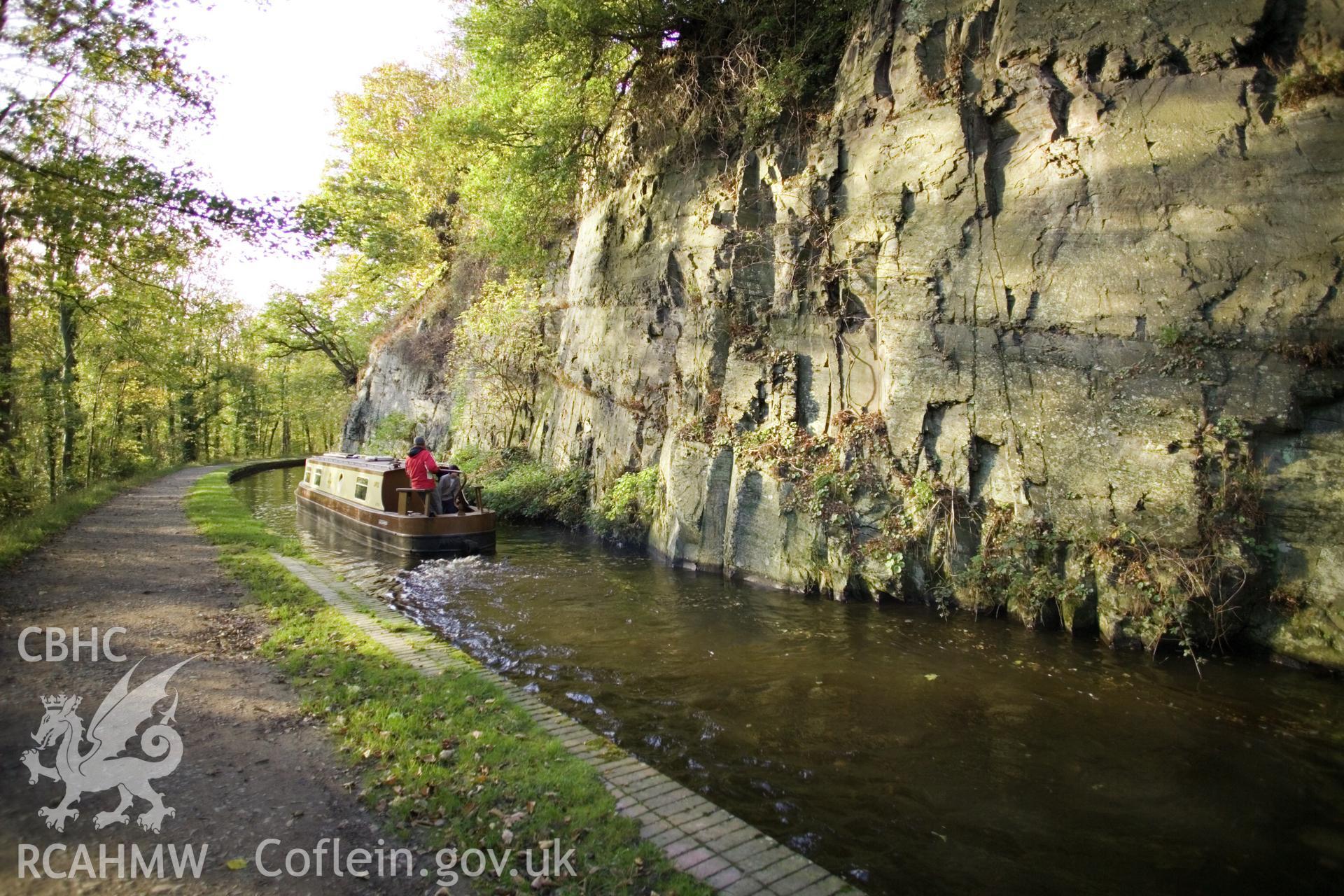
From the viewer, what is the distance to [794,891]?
363cm

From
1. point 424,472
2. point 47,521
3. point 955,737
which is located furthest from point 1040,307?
point 47,521

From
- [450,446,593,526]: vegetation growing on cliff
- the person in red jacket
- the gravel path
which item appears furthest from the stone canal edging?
[450,446,593,526]: vegetation growing on cliff

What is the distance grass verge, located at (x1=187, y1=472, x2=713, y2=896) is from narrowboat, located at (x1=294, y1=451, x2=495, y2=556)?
708 centimetres

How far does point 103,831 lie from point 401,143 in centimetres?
3290

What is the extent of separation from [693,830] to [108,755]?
→ 4.01m

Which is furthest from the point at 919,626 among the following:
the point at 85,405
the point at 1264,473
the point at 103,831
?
the point at 85,405

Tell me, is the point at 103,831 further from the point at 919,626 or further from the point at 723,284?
the point at 723,284

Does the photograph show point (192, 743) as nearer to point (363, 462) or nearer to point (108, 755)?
point (108, 755)

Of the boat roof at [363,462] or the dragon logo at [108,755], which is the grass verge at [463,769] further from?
the boat roof at [363,462]

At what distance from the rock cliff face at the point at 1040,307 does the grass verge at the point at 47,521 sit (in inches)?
419

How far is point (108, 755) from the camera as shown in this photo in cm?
464

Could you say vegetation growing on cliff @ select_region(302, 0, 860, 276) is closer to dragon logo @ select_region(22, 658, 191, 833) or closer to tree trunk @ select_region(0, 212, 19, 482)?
tree trunk @ select_region(0, 212, 19, 482)

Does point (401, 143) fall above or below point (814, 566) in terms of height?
above

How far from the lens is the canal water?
4.62 meters
